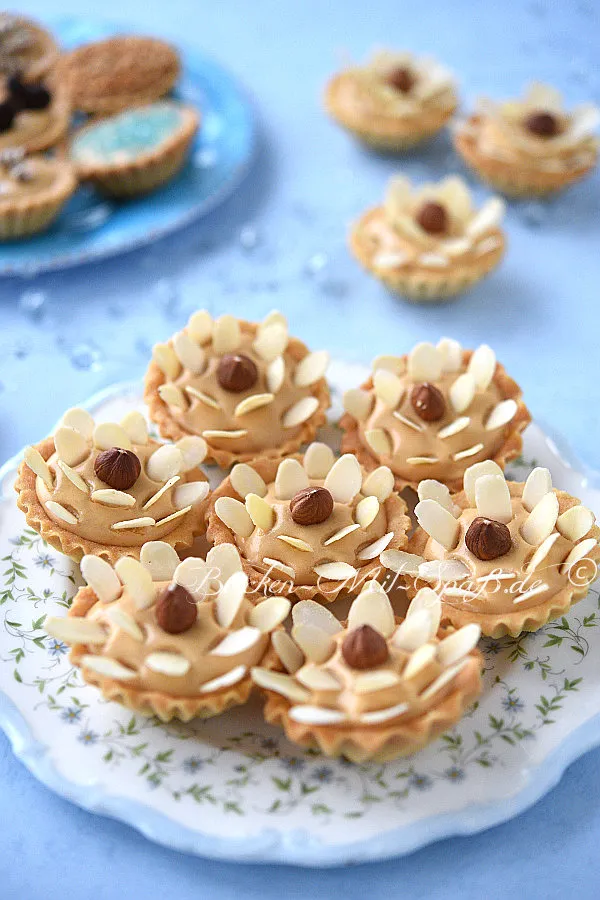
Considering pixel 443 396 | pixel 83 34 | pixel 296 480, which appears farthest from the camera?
pixel 83 34

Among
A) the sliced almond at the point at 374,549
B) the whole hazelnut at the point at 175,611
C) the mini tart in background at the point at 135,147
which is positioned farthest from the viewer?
the mini tart in background at the point at 135,147

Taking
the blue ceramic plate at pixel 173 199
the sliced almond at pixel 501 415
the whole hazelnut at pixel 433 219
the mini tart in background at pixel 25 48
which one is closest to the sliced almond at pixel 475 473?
the sliced almond at pixel 501 415

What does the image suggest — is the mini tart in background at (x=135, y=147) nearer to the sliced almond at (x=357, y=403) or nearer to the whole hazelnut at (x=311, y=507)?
the sliced almond at (x=357, y=403)

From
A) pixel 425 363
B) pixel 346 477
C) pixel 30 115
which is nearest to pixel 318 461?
pixel 346 477

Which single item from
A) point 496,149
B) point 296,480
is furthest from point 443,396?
point 496,149

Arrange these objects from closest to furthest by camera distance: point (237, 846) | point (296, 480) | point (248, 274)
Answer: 1. point (237, 846)
2. point (296, 480)
3. point (248, 274)

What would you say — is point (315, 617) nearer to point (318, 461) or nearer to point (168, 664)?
point (168, 664)

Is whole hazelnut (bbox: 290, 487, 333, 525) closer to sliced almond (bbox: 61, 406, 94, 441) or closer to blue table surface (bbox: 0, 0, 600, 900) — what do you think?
sliced almond (bbox: 61, 406, 94, 441)

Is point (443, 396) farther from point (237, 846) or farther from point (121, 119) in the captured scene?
point (121, 119)
